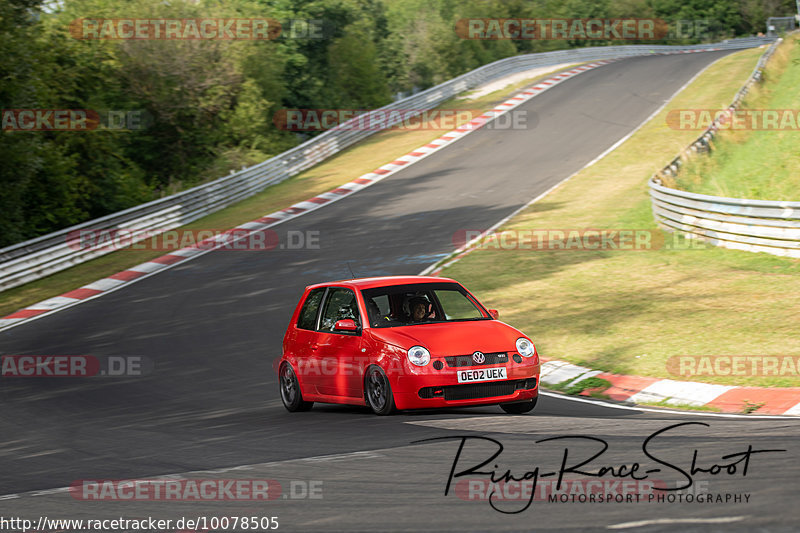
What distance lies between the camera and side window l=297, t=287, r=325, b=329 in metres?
10.6

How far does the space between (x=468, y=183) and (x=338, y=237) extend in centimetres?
726

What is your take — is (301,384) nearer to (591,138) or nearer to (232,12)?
(591,138)

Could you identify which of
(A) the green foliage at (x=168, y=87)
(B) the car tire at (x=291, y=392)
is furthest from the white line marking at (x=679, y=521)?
(A) the green foliage at (x=168, y=87)

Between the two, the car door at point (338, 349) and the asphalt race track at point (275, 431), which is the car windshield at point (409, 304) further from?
the asphalt race track at point (275, 431)

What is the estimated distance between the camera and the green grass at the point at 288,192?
22.0m

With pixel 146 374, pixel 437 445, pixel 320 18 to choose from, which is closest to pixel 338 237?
pixel 146 374

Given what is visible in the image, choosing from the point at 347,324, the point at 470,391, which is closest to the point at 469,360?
the point at 470,391

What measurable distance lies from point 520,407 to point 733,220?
36.1ft

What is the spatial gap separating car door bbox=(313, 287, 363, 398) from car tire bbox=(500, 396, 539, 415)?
1.52 meters

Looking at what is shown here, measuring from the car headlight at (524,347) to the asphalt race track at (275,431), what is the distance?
2.06ft

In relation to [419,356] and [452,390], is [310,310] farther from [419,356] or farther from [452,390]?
[452,390]

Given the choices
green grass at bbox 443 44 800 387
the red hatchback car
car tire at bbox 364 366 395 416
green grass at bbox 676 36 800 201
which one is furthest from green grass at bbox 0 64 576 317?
car tire at bbox 364 366 395 416

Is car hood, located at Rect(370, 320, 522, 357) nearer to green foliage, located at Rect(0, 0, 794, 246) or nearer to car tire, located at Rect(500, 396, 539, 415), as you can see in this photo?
car tire, located at Rect(500, 396, 539, 415)

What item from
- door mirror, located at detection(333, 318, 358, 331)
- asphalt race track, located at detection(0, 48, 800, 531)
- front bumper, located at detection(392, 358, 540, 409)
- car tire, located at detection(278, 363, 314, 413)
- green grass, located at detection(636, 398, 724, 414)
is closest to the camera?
asphalt race track, located at detection(0, 48, 800, 531)
